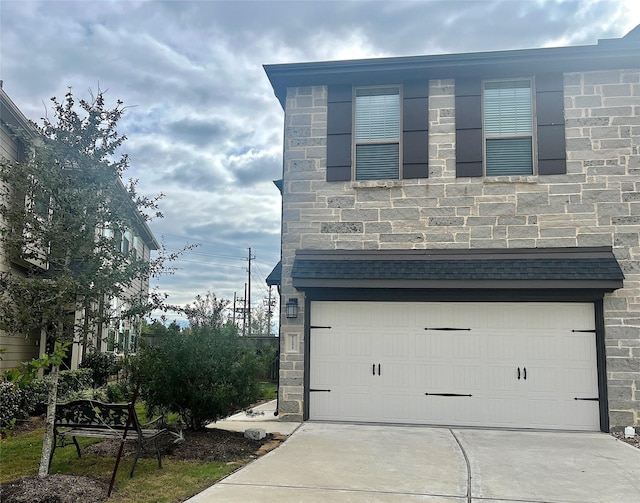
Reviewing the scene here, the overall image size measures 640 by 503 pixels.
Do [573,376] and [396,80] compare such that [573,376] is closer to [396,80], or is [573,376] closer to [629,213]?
[629,213]

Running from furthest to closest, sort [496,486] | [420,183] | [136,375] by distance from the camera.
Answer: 1. [420,183]
2. [136,375]
3. [496,486]

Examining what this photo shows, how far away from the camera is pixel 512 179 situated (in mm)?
9539

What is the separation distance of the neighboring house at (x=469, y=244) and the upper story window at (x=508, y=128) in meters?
0.03

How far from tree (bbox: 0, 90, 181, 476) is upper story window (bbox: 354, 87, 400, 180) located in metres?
4.90

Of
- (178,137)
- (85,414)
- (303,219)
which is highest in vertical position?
(178,137)

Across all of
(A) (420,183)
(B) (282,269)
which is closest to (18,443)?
(B) (282,269)

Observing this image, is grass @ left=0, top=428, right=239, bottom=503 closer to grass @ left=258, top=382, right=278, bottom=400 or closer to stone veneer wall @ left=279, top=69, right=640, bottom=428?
stone veneer wall @ left=279, top=69, right=640, bottom=428

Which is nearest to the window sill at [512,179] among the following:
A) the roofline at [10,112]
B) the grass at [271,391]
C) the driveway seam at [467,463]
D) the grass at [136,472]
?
the driveway seam at [467,463]

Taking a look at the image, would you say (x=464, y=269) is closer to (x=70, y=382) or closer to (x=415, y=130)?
(x=415, y=130)

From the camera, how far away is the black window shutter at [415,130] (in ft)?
32.2

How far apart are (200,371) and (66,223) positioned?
2.94 meters

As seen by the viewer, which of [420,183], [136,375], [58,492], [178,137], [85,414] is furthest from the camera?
[178,137]

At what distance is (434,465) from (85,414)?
4.15m

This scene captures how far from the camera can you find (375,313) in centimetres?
966
